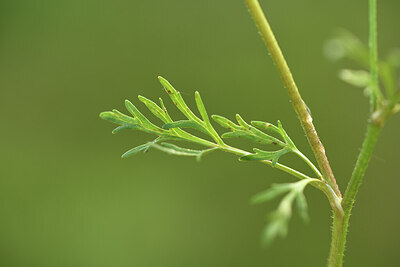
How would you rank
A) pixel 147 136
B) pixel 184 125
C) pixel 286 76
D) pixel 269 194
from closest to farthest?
1. pixel 269 194
2. pixel 286 76
3. pixel 184 125
4. pixel 147 136

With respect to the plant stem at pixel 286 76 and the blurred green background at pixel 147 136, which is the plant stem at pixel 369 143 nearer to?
the plant stem at pixel 286 76

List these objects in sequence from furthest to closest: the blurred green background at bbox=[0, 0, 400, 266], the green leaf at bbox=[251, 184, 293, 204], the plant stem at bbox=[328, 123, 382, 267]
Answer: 1. the blurred green background at bbox=[0, 0, 400, 266]
2. the plant stem at bbox=[328, 123, 382, 267]
3. the green leaf at bbox=[251, 184, 293, 204]

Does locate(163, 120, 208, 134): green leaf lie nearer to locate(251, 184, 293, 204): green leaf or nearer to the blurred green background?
locate(251, 184, 293, 204): green leaf

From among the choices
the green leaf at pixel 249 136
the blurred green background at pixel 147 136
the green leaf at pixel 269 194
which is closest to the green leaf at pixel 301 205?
the green leaf at pixel 269 194

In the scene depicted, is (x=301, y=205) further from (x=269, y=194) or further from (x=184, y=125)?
(x=184, y=125)

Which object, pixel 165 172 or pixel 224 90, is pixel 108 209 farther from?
pixel 224 90

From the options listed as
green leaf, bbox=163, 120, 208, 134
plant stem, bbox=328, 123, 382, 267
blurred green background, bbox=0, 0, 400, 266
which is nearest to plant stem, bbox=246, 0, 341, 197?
plant stem, bbox=328, 123, 382, 267

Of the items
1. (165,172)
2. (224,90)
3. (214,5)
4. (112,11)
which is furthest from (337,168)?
(112,11)

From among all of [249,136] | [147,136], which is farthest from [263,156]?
[147,136]
